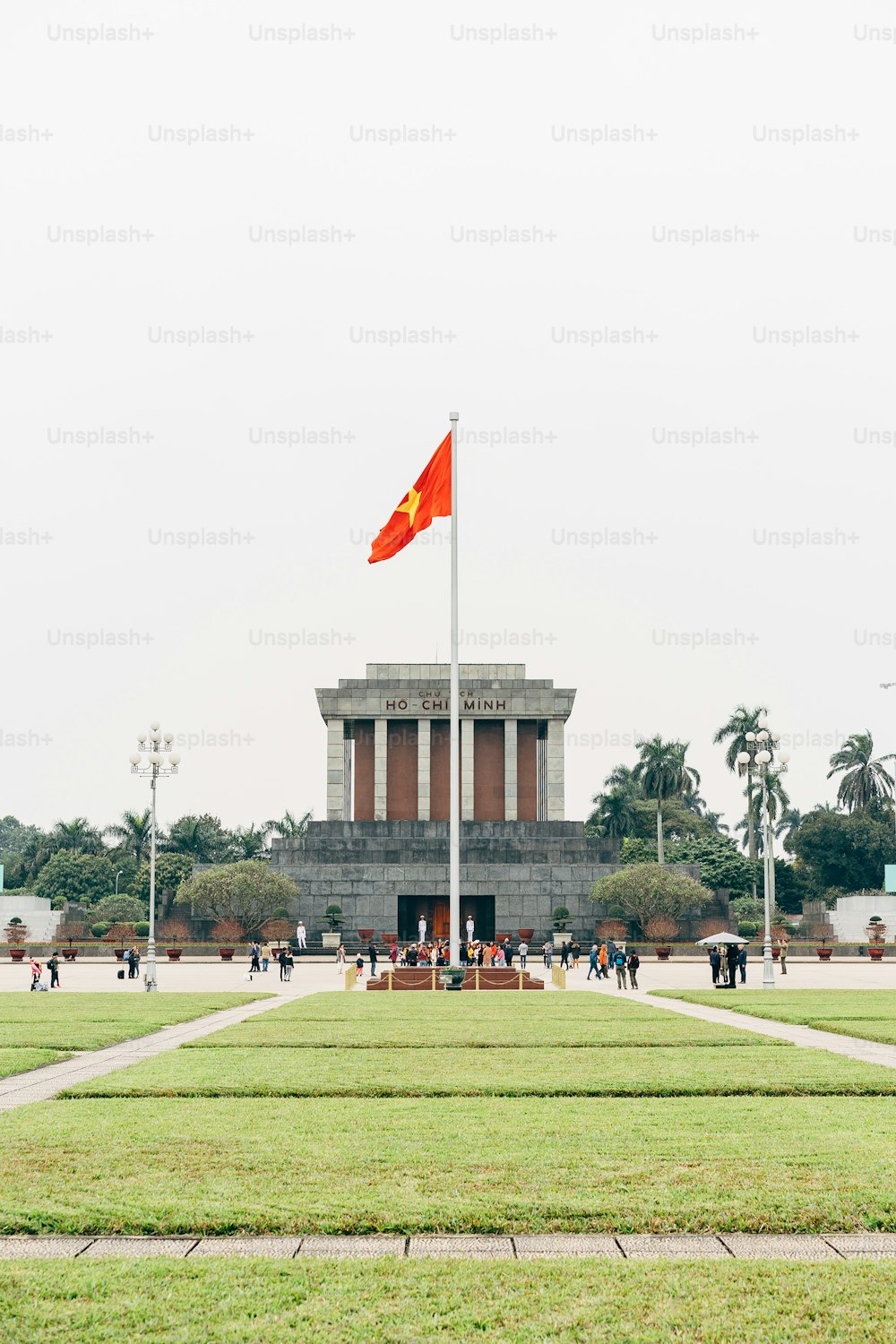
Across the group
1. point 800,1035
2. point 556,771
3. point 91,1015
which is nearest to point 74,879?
point 556,771

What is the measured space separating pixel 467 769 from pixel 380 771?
220 inches

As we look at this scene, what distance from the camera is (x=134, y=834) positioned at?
118 meters

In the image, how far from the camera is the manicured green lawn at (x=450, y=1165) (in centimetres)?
880

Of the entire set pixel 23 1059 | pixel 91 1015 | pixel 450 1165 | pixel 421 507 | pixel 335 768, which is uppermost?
pixel 421 507

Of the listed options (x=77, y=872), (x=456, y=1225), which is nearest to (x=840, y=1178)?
(x=456, y=1225)

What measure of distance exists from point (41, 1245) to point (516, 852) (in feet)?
215

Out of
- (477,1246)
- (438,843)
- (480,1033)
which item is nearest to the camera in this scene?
(477,1246)

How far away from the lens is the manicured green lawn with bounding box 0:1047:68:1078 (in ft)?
57.0

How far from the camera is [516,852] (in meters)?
73.1

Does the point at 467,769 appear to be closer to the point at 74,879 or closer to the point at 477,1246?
the point at 74,879

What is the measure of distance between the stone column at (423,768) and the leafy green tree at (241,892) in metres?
13.1

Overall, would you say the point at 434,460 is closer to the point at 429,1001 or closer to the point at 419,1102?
the point at 429,1001

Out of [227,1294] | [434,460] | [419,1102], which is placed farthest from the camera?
[434,460]

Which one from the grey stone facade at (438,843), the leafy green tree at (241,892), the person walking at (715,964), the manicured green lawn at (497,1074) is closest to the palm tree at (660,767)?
the grey stone facade at (438,843)
